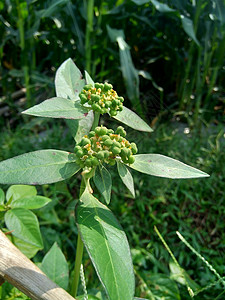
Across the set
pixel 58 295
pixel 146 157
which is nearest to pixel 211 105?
pixel 146 157

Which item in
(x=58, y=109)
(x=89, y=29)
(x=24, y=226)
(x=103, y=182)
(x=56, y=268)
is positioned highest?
(x=89, y=29)

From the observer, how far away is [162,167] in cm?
57

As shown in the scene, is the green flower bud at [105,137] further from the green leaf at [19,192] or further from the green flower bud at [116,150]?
the green leaf at [19,192]

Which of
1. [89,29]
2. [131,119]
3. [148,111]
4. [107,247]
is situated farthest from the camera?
[89,29]

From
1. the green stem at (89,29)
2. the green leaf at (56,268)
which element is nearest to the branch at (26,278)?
the green leaf at (56,268)

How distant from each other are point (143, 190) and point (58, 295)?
1222 millimetres

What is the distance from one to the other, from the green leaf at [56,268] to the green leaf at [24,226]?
16 cm

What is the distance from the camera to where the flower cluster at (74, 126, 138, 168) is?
1.76ft

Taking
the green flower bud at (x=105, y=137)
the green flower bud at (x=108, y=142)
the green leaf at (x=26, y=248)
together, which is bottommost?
the green leaf at (x=26, y=248)

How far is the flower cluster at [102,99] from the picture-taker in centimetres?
58

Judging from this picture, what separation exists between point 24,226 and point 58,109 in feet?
0.92

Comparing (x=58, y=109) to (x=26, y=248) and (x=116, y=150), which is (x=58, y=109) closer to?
(x=116, y=150)

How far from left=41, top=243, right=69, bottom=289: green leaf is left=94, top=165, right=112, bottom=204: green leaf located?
1.19ft

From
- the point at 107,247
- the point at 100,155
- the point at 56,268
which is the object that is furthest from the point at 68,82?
the point at 56,268
